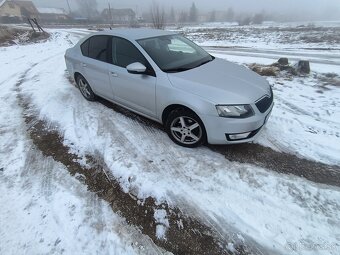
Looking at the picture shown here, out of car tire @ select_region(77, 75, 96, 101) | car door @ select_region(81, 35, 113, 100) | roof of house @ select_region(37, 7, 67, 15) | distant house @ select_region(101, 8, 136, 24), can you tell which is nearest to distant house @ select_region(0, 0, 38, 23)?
roof of house @ select_region(37, 7, 67, 15)

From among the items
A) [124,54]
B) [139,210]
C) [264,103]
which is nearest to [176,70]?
[124,54]

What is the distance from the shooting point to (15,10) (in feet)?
238

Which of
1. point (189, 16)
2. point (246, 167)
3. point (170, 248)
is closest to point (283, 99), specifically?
point (246, 167)

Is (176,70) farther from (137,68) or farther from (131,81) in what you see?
(131,81)

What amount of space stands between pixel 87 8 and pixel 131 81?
12170 centimetres

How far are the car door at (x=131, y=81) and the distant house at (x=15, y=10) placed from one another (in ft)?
243

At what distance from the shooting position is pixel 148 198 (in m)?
3.11

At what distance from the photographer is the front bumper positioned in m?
3.49

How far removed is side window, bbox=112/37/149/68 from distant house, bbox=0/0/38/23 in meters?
74.0

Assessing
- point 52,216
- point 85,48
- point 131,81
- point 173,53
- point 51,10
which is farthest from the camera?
point 51,10

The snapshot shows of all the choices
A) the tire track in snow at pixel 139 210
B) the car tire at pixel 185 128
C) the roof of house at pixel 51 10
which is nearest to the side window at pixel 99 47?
the tire track in snow at pixel 139 210

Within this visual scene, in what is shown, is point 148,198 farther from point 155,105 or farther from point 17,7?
point 17,7

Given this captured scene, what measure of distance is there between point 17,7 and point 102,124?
90.3 meters

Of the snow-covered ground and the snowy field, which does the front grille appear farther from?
the snow-covered ground
